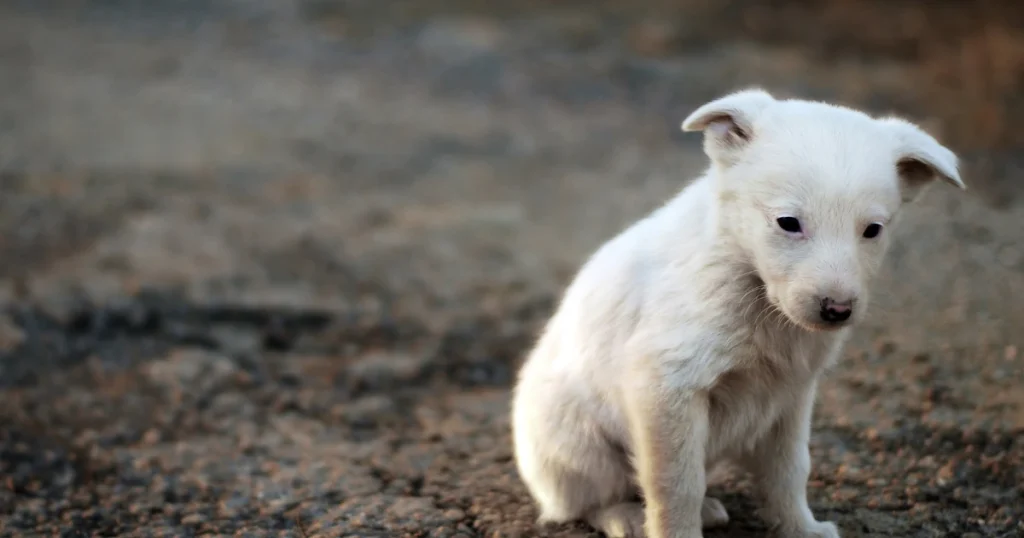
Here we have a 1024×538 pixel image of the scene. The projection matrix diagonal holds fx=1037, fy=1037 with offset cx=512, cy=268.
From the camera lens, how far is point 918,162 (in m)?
3.42

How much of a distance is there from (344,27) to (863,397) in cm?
1199

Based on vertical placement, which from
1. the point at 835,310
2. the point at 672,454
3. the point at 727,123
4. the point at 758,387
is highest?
the point at 727,123

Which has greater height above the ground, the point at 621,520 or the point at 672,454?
the point at 672,454

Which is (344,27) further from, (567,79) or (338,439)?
(338,439)

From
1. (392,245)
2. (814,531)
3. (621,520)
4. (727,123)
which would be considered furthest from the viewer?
Result: (392,245)

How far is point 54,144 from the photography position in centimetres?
1175

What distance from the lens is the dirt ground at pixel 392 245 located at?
499 cm

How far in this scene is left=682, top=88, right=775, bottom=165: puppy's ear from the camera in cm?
350

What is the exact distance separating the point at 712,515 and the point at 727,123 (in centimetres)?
159

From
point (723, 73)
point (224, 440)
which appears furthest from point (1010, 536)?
point (723, 73)

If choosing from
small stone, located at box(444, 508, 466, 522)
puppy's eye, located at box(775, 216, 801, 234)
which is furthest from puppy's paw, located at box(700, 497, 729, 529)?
puppy's eye, located at box(775, 216, 801, 234)

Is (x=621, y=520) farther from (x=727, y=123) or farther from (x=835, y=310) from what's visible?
(x=727, y=123)

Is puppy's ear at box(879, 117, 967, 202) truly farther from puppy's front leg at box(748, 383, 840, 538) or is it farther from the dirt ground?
the dirt ground

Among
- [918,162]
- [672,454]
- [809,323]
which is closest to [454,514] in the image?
[672,454]
